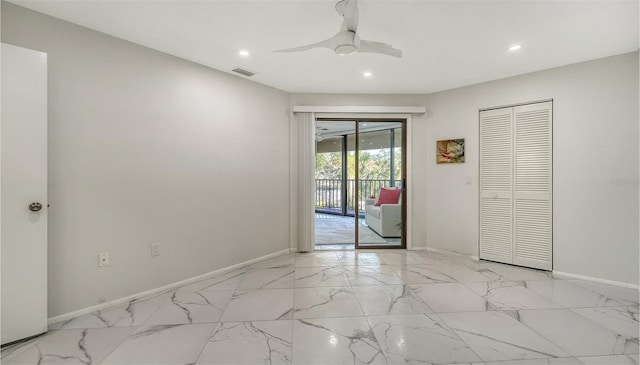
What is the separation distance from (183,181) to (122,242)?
80cm

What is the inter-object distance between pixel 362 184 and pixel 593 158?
4429 mm

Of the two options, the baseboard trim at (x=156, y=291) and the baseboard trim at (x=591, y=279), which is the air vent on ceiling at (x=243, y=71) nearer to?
the baseboard trim at (x=156, y=291)

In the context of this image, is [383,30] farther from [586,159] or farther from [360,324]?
[586,159]

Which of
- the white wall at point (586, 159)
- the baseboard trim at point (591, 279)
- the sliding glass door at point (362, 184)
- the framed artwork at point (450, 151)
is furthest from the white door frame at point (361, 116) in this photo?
the baseboard trim at point (591, 279)

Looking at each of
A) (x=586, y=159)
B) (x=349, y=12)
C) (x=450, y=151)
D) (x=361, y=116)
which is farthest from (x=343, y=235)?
(x=349, y=12)

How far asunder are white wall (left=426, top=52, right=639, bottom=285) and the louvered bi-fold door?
11cm

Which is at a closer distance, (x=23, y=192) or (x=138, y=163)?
(x=23, y=192)

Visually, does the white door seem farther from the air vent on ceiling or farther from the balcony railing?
the balcony railing

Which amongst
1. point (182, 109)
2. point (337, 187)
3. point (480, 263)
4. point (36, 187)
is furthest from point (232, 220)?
point (337, 187)

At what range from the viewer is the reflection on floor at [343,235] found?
484 centimetres

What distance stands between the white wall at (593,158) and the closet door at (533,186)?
9 centimetres

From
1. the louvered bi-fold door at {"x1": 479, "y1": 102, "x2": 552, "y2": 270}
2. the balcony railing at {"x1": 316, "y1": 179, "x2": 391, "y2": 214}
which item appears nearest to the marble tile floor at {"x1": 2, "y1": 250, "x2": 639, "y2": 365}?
the louvered bi-fold door at {"x1": 479, "y1": 102, "x2": 552, "y2": 270}

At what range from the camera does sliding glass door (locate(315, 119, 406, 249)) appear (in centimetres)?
455

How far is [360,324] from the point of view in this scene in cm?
212
